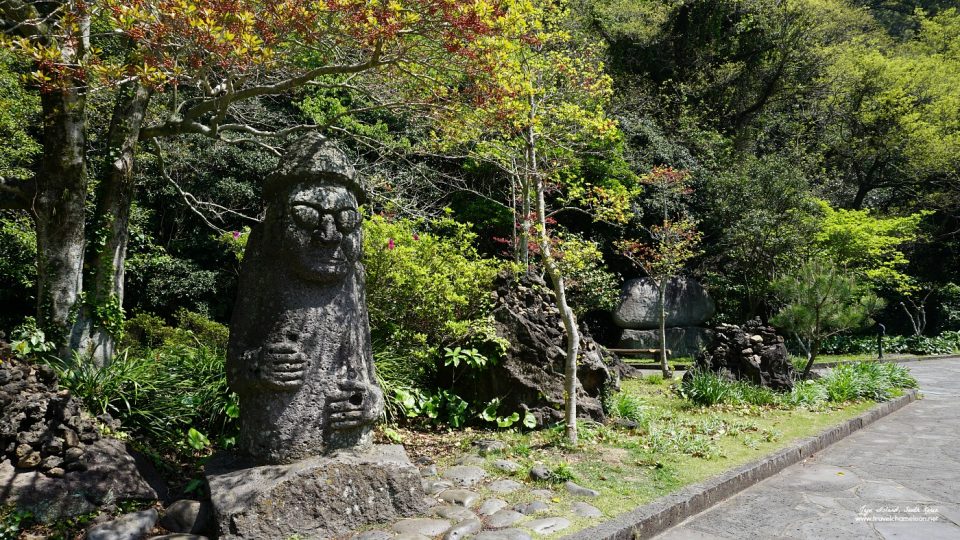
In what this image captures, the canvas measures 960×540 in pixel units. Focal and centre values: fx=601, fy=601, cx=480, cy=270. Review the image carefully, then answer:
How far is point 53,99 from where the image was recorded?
652 centimetres

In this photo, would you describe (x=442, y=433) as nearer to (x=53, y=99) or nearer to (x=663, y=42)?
(x=53, y=99)

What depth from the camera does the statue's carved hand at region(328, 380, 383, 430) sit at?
444cm

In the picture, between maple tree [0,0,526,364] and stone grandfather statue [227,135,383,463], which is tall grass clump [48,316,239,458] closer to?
maple tree [0,0,526,364]

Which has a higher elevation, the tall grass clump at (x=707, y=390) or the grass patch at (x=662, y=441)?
the tall grass clump at (x=707, y=390)

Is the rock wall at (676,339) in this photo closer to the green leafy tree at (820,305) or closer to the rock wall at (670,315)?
the rock wall at (670,315)

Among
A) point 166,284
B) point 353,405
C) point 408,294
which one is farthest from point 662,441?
point 166,284

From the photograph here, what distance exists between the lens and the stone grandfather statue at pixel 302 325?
14.1ft

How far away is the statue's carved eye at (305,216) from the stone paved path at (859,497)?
3.53 m

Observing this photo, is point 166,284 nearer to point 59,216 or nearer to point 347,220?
point 59,216

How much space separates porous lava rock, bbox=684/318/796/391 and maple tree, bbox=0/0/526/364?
21.0 feet

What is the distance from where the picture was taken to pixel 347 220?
4.57 metres

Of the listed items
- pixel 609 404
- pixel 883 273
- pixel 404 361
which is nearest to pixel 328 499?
pixel 404 361

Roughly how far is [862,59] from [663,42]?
726cm

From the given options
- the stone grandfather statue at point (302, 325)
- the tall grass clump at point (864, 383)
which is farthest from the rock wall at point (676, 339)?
the stone grandfather statue at point (302, 325)
